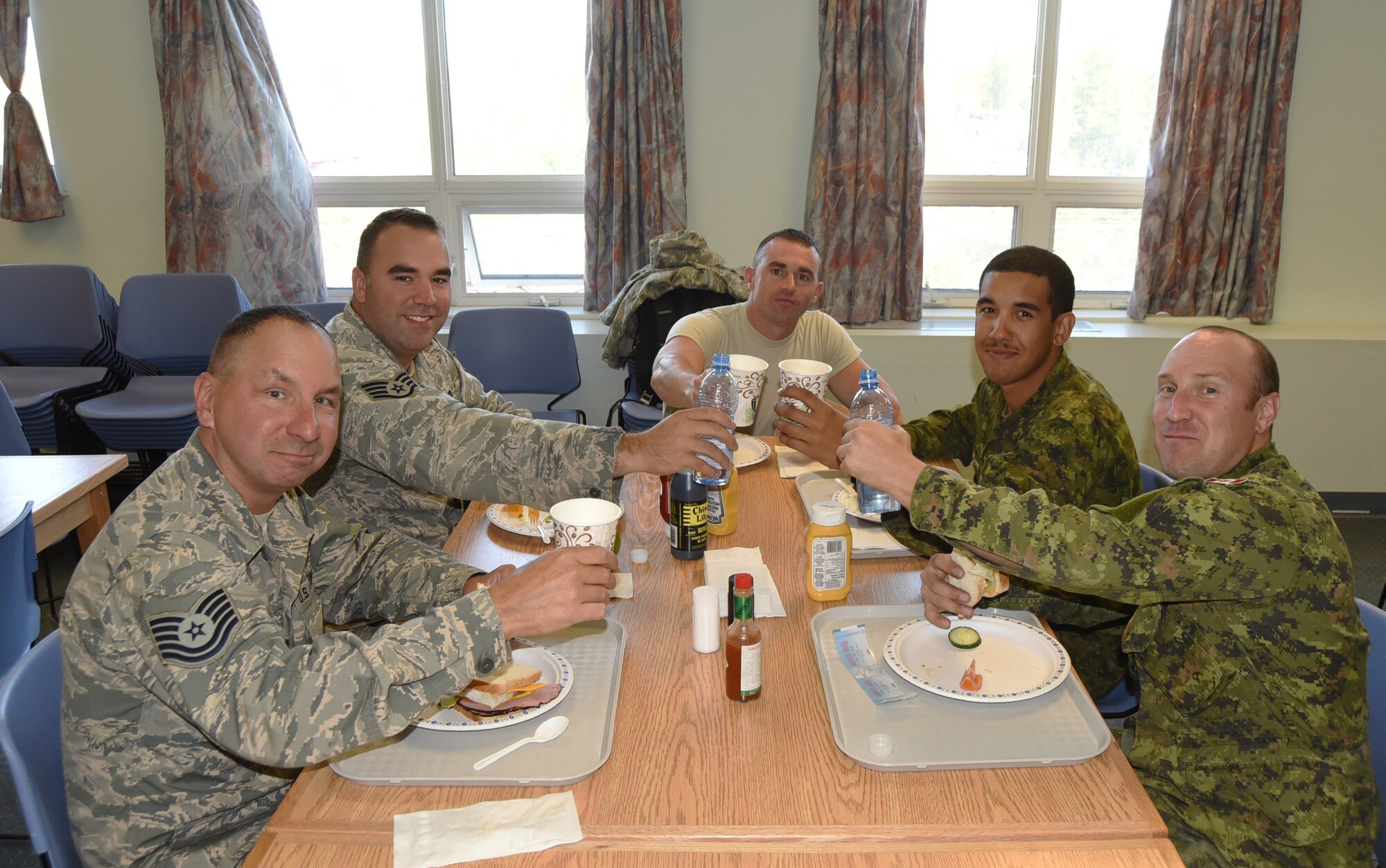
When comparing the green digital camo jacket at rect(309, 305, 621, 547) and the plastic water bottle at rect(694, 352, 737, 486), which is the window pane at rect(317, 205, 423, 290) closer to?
the green digital camo jacket at rect(309, 305, 621, 547)

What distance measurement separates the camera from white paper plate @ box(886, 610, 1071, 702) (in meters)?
1.60

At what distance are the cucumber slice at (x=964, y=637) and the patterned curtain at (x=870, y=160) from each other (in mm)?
3251

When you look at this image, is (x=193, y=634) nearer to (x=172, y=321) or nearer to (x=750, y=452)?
(x=750, y=452)

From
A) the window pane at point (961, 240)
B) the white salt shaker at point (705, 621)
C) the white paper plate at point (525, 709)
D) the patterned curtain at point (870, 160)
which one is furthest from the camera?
the window pane at point (961, 240)

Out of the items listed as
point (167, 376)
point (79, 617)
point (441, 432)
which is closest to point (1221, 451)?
point (441, 432)

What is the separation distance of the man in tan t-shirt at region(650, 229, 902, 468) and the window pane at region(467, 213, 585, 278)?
6.42ft

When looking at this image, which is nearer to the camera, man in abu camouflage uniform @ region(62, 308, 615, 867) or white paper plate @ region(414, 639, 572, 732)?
man in abu camouflage uniform @ region(62, 308, 615, 867)

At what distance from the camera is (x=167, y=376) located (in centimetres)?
473

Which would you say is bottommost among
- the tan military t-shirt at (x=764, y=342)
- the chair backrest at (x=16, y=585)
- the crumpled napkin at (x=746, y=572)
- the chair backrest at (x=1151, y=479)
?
the chair backrest at (x=16, y=585)

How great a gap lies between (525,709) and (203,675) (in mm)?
477

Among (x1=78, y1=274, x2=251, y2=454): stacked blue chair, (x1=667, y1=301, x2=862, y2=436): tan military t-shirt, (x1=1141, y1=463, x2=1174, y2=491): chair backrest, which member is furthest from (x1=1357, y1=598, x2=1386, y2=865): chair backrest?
(x1=78, y1=274, x2=251, y2=454): stacked blue chair

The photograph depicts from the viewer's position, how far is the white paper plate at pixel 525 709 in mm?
1501

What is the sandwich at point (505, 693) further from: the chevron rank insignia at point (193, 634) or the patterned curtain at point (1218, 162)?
the patterned curtain at point (1218, 162)

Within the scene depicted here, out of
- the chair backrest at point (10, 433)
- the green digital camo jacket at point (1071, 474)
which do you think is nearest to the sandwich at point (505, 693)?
the green digital camo jacket at point (1071, 474)
